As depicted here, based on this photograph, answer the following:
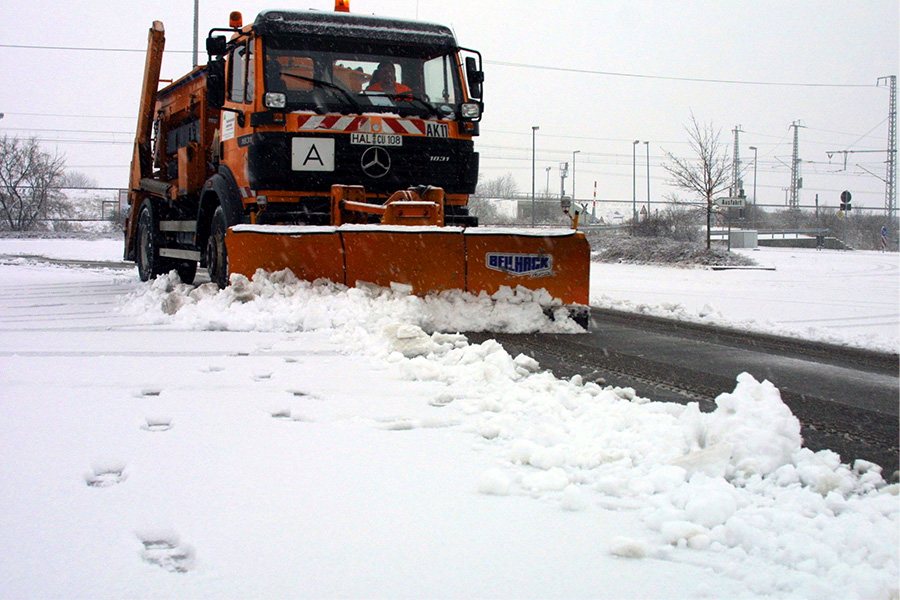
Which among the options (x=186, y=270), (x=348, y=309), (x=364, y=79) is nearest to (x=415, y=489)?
(x=348, y=309)

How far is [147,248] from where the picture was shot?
1053cm

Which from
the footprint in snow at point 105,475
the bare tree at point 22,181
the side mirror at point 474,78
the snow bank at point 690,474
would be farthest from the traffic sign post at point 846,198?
the bare tree at point 22,181

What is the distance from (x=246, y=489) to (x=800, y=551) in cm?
162

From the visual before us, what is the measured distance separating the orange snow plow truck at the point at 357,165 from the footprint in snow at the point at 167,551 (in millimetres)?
4211

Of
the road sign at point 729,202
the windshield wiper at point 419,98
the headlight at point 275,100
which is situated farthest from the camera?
the road sign at point 729,202

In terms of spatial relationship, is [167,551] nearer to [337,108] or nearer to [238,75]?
[337,108]

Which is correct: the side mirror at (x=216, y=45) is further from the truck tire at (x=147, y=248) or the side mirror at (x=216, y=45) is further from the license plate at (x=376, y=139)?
the truck tire at (x=147, y=248)

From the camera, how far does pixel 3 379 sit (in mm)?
4008

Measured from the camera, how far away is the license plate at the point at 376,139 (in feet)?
22.7

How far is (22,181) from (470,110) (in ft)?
114

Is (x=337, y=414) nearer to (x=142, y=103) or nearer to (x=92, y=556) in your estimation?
(x=92, y=556)

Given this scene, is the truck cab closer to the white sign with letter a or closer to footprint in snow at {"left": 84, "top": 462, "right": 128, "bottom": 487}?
the white sign with letter a

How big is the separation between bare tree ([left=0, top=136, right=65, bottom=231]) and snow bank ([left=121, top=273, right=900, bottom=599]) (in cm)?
3580

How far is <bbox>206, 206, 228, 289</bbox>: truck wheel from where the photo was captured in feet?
24.6
